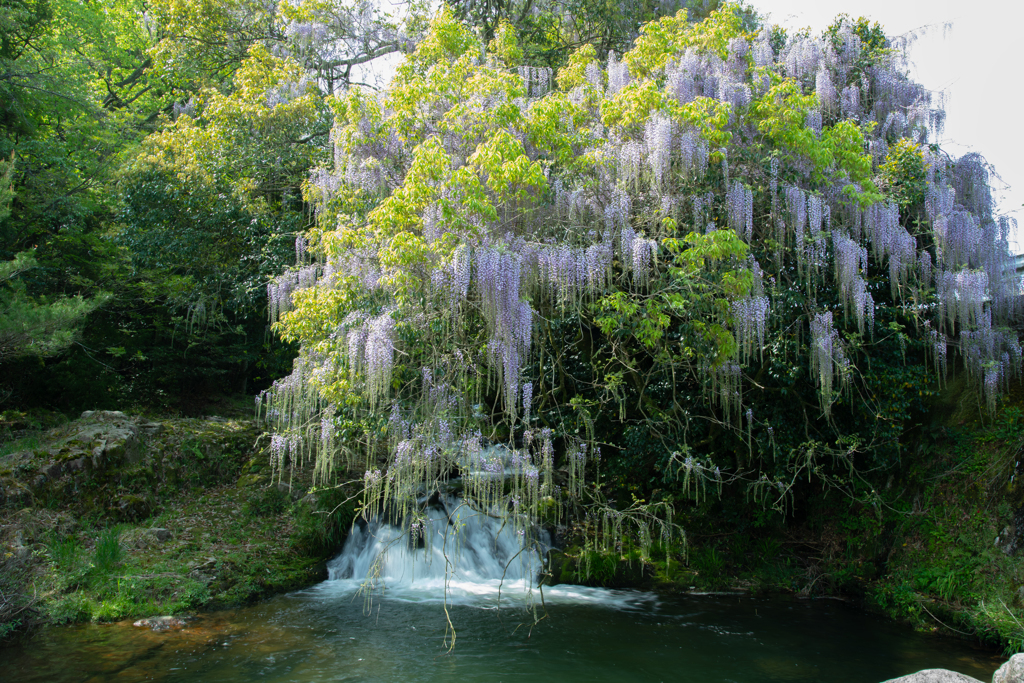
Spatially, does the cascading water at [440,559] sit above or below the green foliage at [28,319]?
below

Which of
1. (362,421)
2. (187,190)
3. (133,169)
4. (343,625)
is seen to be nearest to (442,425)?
(362,421)

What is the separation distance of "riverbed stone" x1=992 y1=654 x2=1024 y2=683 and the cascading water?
15.1 feet

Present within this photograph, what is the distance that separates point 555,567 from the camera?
8070mm

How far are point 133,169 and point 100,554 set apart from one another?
251 inches

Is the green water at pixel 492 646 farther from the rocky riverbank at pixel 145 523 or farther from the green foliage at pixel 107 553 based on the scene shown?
the green foliage at pixel 107 553

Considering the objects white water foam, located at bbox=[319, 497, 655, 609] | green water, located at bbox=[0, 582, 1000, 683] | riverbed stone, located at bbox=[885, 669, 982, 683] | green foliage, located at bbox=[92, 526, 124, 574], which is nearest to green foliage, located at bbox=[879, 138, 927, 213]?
green water, located at bbox=[0, 582, 1000, 683]

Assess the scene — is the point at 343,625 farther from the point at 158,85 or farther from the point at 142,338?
the point at 158,85

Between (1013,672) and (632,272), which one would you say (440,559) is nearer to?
(632,272)

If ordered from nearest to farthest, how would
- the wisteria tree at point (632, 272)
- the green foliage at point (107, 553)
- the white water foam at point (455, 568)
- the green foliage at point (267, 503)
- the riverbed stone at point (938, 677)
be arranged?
the riverbed stone at point (938, 677), the wisteria tree at point (632, 272), the green foliage at point (107, 553), the white water foam at point (455, 568), the green foliage at point (267, 503)

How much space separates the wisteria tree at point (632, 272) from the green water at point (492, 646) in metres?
1.05

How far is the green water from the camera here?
540 centimetres

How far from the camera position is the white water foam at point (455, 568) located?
759 centimetres

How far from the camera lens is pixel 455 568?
8070 mm

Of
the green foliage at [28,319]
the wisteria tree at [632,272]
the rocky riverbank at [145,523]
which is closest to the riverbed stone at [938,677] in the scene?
the wisteria tree at [632,272]
